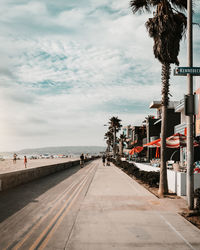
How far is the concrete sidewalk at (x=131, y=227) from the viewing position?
5.77m

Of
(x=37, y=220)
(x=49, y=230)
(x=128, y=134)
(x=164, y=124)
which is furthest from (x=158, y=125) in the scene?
(x=128, y=134)

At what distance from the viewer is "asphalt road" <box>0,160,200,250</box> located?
19.0ft

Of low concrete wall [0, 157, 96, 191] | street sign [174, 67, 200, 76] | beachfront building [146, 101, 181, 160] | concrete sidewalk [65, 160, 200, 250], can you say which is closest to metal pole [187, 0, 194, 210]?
street sign [174, 67, 200, 76]

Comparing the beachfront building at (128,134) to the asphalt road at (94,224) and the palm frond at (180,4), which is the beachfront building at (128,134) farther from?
the asphalt road at (94,224)

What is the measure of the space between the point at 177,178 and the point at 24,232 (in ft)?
28.0

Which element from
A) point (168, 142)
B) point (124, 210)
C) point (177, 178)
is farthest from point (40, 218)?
point (168, 142)

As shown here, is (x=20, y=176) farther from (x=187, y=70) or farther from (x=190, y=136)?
(x=187, y=70)

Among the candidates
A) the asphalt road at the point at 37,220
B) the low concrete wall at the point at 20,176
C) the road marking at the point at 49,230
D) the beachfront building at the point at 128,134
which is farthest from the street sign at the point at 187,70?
the beachfront building at the point at 128,134

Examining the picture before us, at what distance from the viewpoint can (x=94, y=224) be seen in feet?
24.0

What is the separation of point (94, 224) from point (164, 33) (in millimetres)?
9751

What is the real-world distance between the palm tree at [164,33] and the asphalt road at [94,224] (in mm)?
3838

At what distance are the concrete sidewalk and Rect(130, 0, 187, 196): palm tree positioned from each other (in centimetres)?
346

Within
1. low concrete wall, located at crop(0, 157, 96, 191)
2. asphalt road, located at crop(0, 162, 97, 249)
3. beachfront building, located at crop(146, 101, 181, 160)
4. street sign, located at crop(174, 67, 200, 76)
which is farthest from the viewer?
beachfront building, located at crop(146, 101, 181, 160)

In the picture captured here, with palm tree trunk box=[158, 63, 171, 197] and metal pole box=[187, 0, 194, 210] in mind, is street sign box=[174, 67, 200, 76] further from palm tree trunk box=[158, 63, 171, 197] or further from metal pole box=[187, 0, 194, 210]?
palm tree trunk box=[158, 63, 171, 197]
